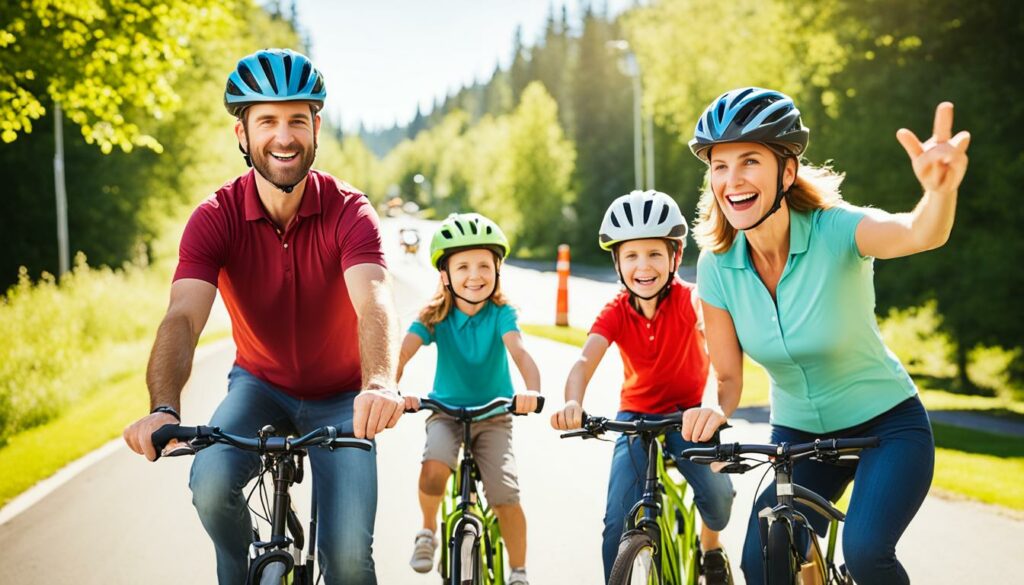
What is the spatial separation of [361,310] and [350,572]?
953mm

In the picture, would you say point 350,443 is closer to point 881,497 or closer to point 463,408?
point 463,408

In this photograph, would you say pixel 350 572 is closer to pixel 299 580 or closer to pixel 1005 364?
pixel 299 580

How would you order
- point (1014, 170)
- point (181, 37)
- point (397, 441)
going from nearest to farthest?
point (397, 441) → point (181, 37) → point (1014, 170)

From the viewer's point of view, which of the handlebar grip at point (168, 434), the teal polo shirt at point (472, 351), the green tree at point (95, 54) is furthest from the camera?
the green tree at point (95, 54)

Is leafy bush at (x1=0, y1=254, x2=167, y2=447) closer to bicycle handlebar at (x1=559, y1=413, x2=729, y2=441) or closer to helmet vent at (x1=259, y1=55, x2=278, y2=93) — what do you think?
helmet vent at (x1=259, y1=55, x2=278, y2=93)

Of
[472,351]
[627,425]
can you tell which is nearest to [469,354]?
[472,351]

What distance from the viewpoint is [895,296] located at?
22188 mm

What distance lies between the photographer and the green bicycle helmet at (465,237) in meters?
5.37

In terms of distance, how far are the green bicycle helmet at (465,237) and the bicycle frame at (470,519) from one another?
930 mm

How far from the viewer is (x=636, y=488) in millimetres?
4594

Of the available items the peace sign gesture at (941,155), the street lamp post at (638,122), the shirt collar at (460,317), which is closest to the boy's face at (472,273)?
the shirt collar at (460,317)

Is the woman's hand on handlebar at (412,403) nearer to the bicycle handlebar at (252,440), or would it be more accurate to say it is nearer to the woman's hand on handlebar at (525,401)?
the woman's hand on handlebar at (525,401)

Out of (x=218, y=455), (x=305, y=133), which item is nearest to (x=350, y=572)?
(x=218, y=455)

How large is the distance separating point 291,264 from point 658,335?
6.30ft
